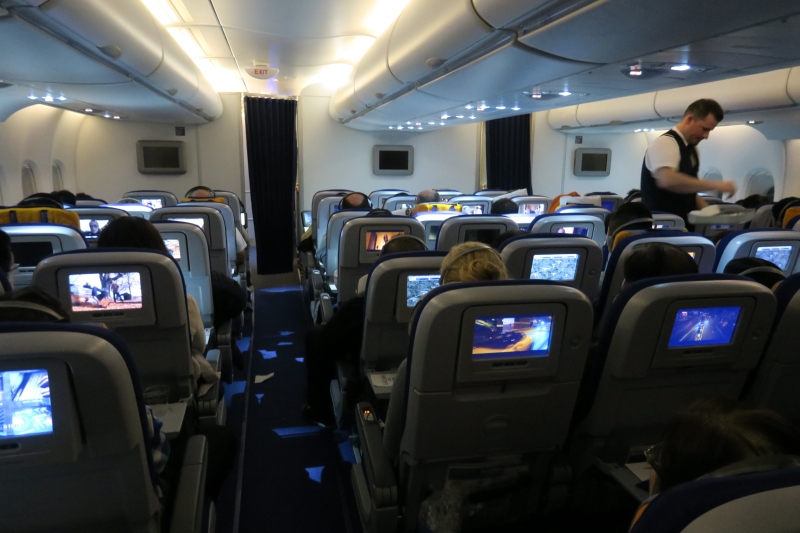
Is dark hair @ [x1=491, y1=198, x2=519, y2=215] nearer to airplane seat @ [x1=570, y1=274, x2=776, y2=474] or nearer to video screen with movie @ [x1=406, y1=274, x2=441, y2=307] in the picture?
video screen with movie @ [x1=406, y1=274, x2=441, y2=307]

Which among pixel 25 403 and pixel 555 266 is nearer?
pixel 25 403

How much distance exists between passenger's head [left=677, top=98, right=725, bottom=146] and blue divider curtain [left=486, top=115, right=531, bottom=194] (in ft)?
29.8

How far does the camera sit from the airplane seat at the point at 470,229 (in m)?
3.84

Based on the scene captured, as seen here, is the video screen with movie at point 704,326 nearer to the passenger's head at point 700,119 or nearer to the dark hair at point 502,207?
the passenger's head at point 700,119

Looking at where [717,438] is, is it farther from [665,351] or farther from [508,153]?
[508,153]

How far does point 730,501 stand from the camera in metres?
0.71

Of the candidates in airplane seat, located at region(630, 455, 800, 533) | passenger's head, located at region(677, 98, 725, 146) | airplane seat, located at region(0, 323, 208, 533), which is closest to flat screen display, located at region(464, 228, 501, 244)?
passenger's head, located at region(677, 98, 725, 146)

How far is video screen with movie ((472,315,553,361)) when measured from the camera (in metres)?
1.64

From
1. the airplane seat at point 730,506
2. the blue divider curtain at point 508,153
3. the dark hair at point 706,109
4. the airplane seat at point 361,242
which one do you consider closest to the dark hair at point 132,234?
the airplane seat at point 361,242

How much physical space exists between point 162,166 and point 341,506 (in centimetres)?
962

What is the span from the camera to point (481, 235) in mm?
4039

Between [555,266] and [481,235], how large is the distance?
0.98 meters

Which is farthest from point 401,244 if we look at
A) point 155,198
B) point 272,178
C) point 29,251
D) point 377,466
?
point 272,178

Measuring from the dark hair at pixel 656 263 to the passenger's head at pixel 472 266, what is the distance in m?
0.60
